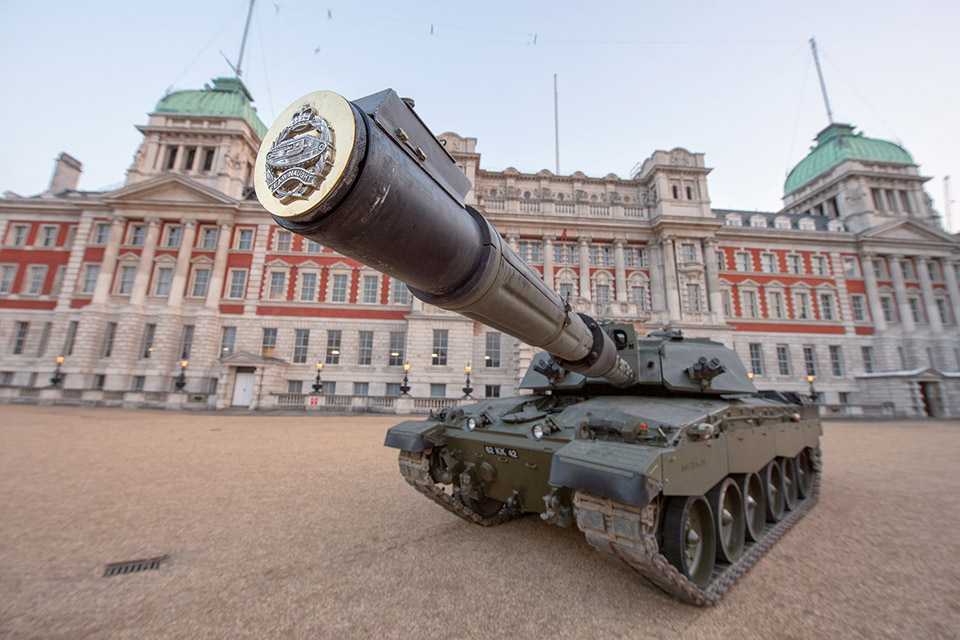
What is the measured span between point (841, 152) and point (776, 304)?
55.0 ft

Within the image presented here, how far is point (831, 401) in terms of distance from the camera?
25.2m

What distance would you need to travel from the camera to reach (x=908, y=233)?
93.5 feet

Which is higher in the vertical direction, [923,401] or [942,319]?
[942,319]

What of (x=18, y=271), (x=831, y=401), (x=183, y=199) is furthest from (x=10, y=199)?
(x=831, y=401)

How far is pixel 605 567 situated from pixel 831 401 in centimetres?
3046

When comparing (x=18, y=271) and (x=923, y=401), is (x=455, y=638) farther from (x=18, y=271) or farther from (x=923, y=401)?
(x=18, y=271)

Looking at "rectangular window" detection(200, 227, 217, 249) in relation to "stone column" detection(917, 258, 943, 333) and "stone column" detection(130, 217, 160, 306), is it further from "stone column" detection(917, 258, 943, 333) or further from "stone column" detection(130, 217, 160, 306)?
"stone column" detection(917, 258, 943, 333)

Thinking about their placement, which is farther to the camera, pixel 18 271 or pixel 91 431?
pixel 18 271

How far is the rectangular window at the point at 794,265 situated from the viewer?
27.4 metres

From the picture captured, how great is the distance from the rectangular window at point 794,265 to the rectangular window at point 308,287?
1260 inches

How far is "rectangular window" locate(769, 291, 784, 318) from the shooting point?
87.0 ft

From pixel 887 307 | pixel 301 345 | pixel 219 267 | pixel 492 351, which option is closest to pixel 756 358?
pixel 887 307

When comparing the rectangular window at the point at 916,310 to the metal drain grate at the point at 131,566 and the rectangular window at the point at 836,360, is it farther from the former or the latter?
the metal drain grate at the point at 131,566

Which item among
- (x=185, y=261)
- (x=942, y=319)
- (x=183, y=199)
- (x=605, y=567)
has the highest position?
(x=183, y=199)
